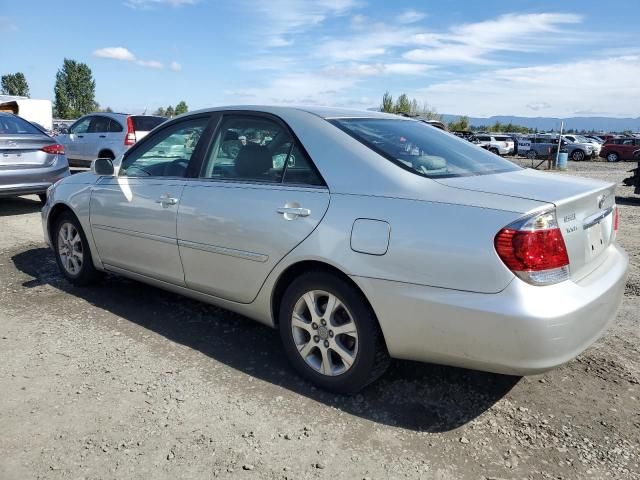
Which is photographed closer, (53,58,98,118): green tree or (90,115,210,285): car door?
(90,115,210,285): car door

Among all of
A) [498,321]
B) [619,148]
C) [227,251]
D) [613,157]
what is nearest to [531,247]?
[498,321]

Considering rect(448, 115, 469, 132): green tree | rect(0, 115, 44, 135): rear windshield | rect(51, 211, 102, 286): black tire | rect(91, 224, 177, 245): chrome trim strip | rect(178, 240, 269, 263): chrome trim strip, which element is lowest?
rect(448, 115, 469, 132): green tree

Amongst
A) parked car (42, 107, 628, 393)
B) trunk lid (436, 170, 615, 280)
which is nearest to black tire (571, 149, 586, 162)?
parked car (42, 107, 628, 393)

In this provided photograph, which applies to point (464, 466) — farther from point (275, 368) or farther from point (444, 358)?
point (275, 368)

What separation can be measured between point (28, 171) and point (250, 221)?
6.33 metres

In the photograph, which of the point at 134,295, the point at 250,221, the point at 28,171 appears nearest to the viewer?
the point at 250,221

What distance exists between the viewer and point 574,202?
267 cm

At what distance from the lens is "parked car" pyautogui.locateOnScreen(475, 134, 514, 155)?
34.0 metres

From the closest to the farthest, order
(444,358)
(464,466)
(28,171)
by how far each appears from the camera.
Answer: (464,466), (444,358), (28,171)

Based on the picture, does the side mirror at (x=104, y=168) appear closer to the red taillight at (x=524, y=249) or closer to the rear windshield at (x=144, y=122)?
the red taillight at (x=524, y=249)

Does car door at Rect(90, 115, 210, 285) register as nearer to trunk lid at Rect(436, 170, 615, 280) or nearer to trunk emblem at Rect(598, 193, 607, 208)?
trunk lid at Rect(436, 170, 615, 280)

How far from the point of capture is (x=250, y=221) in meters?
3.30

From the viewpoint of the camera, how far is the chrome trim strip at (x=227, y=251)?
3.27m

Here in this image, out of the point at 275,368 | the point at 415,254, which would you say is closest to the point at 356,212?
the point at 415,254
